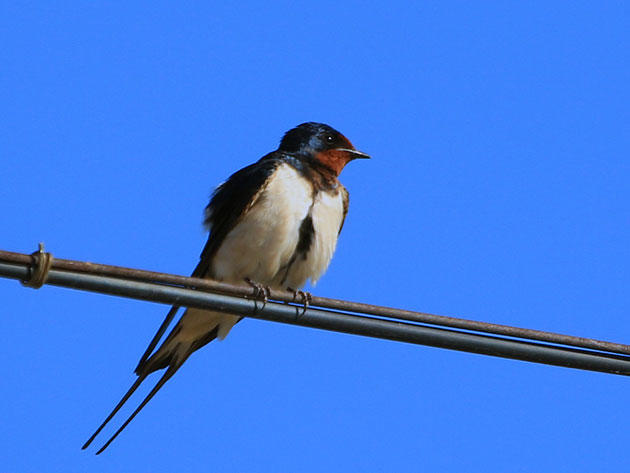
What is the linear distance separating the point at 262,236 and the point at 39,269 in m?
2.28

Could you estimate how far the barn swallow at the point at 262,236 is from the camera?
5.11 metres

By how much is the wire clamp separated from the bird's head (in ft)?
9.22

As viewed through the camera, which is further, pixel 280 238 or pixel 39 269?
pixel 280 238

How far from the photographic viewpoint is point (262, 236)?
5109 millimetres

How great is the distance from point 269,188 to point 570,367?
213 cm

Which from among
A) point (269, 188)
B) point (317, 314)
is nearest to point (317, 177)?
point (269, 188)

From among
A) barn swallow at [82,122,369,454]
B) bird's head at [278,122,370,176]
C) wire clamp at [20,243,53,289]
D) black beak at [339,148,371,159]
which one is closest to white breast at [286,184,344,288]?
barn swallow at [82,122,369,454]

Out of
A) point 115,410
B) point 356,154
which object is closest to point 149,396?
point 115,410

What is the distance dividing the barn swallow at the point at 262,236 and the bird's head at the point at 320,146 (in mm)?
182

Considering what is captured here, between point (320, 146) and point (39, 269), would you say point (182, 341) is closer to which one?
point (320, 146)

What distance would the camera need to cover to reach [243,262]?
5.17 m

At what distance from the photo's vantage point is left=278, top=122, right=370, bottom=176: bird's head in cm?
570

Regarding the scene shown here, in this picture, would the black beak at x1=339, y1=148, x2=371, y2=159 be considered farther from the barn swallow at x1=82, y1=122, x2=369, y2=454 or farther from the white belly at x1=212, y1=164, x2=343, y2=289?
the white belly at x1=212, y1=164, x2=343, y2=289

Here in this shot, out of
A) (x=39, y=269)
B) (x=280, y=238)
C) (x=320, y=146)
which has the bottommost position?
(x=39, y=269)
